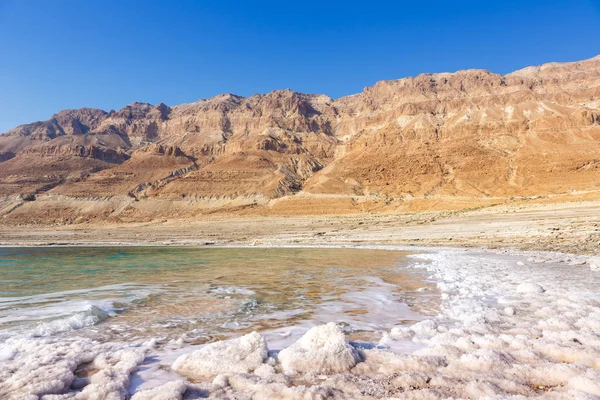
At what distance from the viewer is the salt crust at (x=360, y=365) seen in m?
3.37

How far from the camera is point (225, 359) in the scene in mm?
4176

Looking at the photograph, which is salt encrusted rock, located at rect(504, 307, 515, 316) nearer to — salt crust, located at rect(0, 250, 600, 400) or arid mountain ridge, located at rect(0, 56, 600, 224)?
salt crust, located at rect(0, 250, 600, 400)

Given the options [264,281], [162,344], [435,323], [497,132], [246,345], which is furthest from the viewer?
[497,132]

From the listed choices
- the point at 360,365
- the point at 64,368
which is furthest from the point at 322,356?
the point at 64,368

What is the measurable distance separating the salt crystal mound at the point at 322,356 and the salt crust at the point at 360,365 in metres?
0.01

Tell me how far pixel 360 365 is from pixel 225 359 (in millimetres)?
1505

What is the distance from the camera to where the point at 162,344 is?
5176 millimetres

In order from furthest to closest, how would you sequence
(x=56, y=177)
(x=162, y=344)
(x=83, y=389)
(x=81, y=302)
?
(x=56, y=177)
(x=81, y=302)
(x=162, y=344)
(x=83, y=389)

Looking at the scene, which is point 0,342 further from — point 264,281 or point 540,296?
point 540,296

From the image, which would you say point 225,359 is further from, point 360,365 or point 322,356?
point 360,365

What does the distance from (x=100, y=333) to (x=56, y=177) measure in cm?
13426

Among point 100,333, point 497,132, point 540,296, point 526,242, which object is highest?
point 497,132

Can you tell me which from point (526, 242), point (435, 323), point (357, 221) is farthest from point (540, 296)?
point (357, 221)

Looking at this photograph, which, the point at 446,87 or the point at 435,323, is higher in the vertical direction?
the point at 446,87
